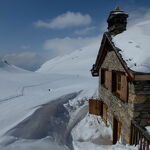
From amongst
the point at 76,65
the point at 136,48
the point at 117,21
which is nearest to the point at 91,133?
the point at 136,48

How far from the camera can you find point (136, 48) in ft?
25.5

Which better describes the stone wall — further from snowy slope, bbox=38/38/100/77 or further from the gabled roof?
snowy slope, bbox=38/38/100/77

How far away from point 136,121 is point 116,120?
287 centimetres

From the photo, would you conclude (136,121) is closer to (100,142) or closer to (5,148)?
(100,142)

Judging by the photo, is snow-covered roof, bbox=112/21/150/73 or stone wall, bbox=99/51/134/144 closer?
snow-covered roof, bbox=112/21/150/73

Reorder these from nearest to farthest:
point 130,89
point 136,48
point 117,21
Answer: point 130,89
point 136,48
point 117,21

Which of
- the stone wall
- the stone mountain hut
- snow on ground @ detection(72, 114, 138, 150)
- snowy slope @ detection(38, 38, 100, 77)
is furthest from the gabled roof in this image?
snowy slope @ detection(38, 38, 100, 77)

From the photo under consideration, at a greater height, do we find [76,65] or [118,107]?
[76,65]

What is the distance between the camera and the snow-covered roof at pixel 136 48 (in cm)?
676

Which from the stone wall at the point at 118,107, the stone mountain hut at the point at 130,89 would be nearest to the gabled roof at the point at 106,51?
the stone mountain hut at the point at 130,89

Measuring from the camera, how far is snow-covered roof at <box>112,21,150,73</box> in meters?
6.76

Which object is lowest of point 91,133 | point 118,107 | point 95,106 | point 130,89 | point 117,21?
point 91,133

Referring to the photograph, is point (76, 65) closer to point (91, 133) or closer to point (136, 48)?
point (91, 133)

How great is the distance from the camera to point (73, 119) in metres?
13.0
